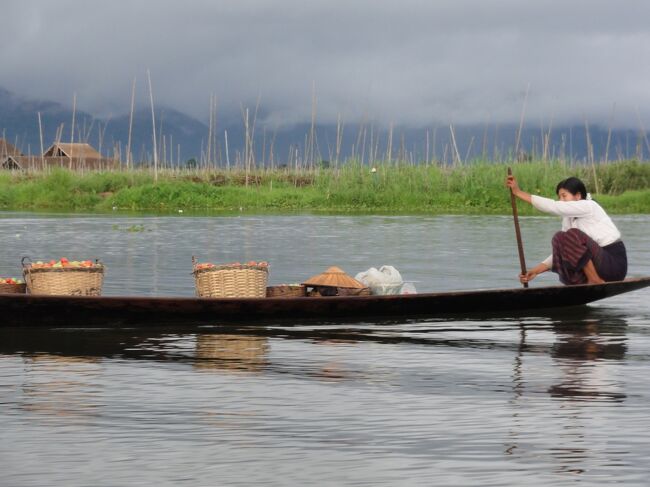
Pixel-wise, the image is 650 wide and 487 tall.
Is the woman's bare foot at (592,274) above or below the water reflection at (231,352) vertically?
above

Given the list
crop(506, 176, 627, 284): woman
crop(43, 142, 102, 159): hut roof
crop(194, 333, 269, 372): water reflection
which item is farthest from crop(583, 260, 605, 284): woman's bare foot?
crop(43, 142, 102, 159): hut roof

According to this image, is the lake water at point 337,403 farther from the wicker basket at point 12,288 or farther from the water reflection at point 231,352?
the wicker basket at point 12,288

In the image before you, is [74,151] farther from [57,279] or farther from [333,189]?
[57,279]

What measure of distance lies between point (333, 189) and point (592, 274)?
2162 centimetres

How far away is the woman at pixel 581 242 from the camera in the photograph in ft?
27.2

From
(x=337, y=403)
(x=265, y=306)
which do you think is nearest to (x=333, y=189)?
(x=265, y=306)

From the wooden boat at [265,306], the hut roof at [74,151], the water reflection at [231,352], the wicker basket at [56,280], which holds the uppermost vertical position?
the hut roof at [74,151]

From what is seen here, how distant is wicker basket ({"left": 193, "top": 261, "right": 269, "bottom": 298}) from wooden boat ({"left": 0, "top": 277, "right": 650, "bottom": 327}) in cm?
28

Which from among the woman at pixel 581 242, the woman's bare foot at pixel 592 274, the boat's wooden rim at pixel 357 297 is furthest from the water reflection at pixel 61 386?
the woman's bare foot at pixel 592 274

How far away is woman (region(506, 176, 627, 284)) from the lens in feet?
27.2

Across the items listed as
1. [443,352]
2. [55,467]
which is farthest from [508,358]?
[55,467]

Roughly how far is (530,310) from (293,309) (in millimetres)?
1982

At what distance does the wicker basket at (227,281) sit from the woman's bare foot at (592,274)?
2398 mm

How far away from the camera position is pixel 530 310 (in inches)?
351
